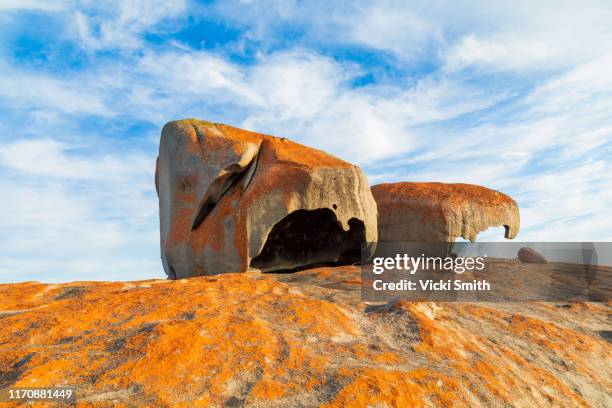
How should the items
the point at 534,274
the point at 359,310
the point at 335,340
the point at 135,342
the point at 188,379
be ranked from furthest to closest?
1. the point at 534,274
2. the point at 359,310
3. the point at 335,340
4. the point at 135,342
5. the point at 188,379

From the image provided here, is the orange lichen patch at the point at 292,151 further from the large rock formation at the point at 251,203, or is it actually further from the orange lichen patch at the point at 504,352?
the orange lichen patch at the point at 504,352

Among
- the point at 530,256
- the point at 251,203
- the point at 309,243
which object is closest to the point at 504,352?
the point at 251,203

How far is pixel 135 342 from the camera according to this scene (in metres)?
5.43

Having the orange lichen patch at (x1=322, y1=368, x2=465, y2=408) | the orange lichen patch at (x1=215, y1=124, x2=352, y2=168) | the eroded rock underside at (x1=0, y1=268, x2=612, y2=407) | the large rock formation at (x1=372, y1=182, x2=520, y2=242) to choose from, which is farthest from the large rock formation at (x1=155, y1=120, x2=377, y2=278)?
the orange lichen patch at (x1=322, y1=368, x2=465, y2=408)

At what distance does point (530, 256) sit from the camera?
20344 millimetres

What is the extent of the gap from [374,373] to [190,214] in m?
9.55

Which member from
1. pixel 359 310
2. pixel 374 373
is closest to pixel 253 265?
pixel 359 310

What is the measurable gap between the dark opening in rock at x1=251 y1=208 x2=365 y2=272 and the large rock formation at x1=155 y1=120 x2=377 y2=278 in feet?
0.10

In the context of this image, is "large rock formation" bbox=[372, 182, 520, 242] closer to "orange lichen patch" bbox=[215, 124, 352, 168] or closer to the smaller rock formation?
"orange lichen patch" bbox=[215, 124, 352, 168]

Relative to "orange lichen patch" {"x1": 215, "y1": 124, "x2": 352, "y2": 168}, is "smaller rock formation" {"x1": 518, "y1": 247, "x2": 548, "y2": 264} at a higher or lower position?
lower

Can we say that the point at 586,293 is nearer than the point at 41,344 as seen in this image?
No

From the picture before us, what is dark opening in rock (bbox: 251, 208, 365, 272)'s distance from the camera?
45.9 feet

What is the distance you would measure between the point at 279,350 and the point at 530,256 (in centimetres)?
1759

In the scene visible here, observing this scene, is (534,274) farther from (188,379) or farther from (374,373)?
(188,379)
